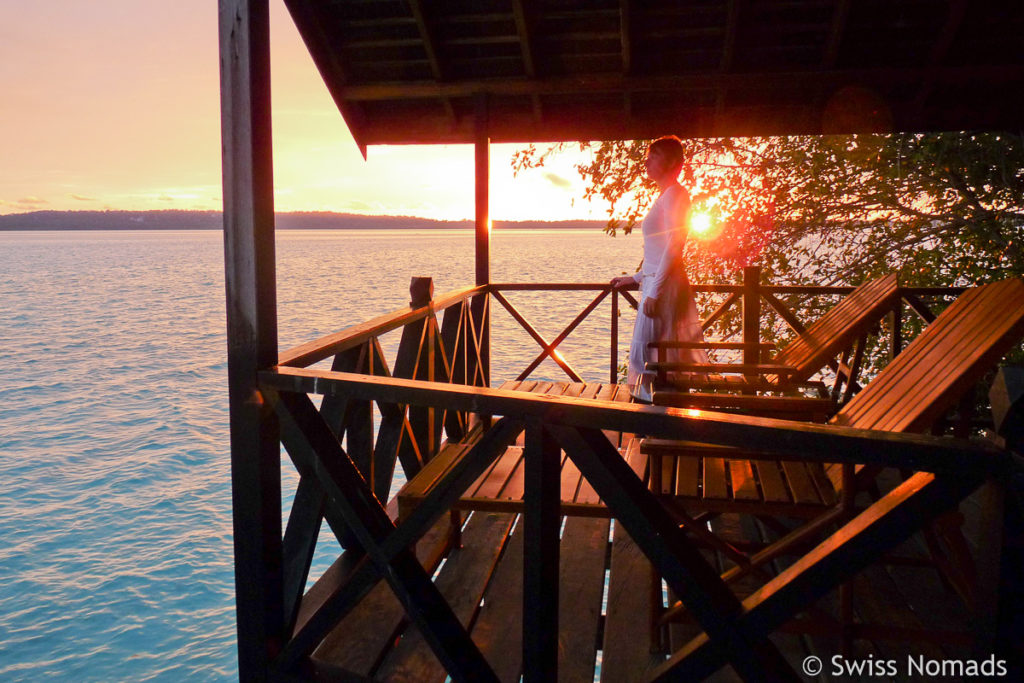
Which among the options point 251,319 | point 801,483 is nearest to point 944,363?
point 801,483

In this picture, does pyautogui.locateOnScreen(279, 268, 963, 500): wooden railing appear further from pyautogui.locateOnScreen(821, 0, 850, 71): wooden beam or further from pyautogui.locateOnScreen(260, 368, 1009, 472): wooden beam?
pyautogui.locateOnScreen(821, 0, 850, 71): wooden beam

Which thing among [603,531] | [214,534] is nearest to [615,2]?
[603,531]

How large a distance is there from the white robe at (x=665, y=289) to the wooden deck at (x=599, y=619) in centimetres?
127

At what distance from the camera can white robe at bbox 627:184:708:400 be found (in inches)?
157

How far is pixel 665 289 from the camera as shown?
432 cm

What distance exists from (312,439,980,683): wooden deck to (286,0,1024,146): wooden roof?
114 inches

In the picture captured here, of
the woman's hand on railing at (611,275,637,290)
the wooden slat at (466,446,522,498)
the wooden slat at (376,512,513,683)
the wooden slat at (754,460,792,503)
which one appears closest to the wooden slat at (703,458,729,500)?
the wooden slat at (754,460,792,503)

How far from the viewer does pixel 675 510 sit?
7.94 feet

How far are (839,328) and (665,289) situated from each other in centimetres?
106

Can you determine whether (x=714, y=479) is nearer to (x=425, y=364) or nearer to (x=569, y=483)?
(x=569, y=483)

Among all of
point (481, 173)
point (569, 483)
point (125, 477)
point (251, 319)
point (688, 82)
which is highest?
point (688, 82)

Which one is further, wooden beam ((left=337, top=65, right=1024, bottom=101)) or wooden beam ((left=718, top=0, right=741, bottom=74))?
wooden beam ((left=337, top=65, right=1024, bottom=101))

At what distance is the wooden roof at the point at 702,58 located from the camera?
4.44 meters

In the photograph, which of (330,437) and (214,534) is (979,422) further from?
(214,534)
